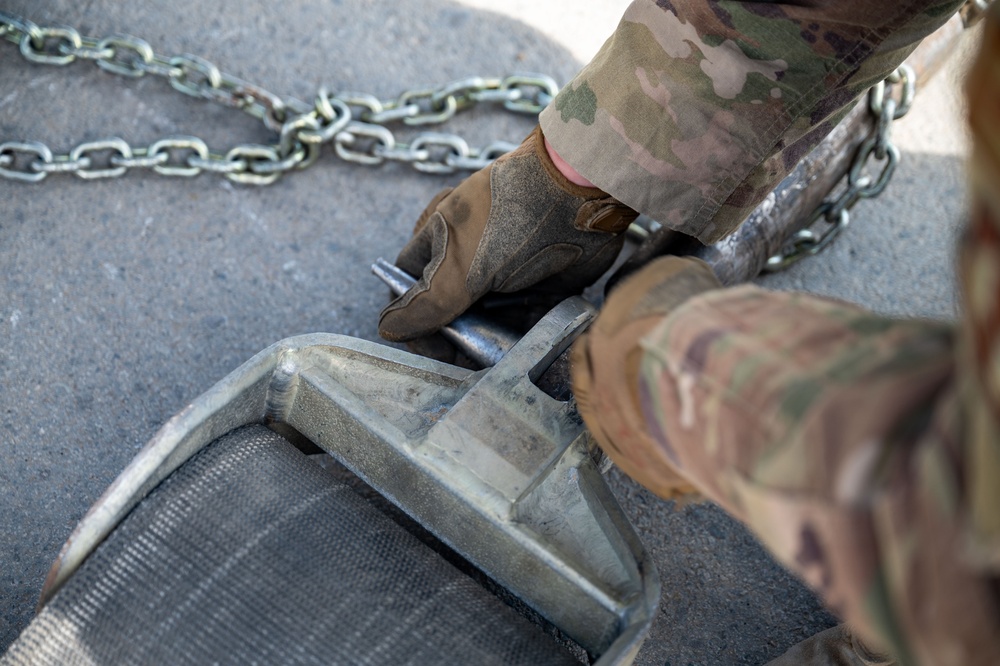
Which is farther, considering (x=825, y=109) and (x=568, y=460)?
(x=825, y=109)

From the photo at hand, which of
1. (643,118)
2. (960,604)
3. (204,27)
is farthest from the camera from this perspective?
(204,27)

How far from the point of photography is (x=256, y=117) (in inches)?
89.4

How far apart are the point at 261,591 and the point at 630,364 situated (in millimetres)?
584

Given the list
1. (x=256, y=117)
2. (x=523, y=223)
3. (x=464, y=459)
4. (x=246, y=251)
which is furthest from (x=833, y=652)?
(x=256, y=117)

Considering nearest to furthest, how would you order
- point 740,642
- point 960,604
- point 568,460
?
point 960,604
point 568,460
point 740,642

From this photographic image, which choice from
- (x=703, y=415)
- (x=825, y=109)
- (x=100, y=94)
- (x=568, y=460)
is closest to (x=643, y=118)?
(x=825, y=109)

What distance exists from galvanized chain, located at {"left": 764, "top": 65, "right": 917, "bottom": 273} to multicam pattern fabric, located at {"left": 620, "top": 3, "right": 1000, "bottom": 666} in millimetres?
1260

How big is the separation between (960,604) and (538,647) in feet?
2.25

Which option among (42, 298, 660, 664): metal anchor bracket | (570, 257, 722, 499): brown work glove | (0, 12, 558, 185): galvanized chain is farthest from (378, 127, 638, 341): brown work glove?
(570, 257, 722, 499): brown work glove

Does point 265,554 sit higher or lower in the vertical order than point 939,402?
lower

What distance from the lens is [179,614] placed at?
1164mm

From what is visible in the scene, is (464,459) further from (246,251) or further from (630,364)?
(246,251)

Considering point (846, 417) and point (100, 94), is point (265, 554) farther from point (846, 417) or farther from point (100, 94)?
point (100, 94)

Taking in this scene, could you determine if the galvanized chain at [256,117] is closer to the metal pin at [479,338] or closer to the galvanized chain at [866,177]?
the metal pin at [479,338]
